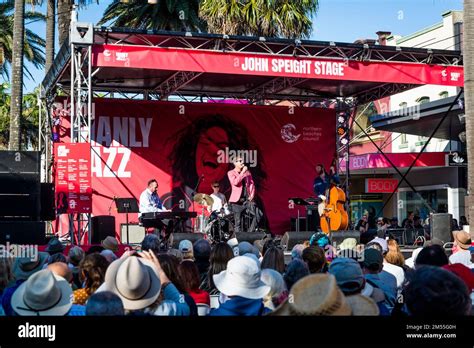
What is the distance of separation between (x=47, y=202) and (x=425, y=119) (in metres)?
11.1

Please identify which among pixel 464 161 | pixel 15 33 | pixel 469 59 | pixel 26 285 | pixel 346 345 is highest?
pixel 15 33

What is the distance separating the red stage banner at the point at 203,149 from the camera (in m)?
19.0

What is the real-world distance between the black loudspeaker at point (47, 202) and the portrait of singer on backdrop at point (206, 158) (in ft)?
16.4

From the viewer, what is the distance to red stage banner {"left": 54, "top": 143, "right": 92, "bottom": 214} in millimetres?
13719

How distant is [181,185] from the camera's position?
19.3 meters

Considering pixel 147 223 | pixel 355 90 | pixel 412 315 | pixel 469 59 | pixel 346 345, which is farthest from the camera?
pixel 355 90

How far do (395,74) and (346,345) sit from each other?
13000 millimetres

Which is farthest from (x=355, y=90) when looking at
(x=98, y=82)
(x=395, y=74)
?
(x=98, y=82)

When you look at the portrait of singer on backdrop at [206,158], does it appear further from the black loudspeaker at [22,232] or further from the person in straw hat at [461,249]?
the person in straw hat at [461,249]

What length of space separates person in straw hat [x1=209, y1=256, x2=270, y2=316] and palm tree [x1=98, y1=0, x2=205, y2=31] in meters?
24.2

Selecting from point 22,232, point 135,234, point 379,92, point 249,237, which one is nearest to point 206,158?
point 135,234

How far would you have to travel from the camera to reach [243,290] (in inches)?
181

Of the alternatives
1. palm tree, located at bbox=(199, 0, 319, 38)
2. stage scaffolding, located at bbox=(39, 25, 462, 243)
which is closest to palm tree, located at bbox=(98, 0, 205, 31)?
palm tree, located at bbox=(199, 0, 319, 38)

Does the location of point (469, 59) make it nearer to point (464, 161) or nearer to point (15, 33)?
point (464, 161)
